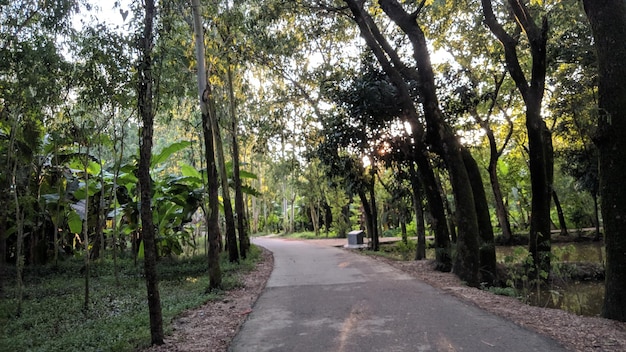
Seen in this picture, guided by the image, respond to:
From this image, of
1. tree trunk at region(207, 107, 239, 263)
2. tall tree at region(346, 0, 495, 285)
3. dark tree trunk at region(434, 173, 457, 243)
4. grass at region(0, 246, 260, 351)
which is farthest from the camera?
dark tree trunk at region(434, 173, 457, 243)

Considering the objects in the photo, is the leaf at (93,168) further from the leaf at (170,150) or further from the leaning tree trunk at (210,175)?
the leaning tree trunk at (210,175)

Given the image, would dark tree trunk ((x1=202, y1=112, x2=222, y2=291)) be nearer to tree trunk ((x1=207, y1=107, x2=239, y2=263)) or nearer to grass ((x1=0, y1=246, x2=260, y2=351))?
grass ((x1=0, y1=246, x2=260, y2=351))

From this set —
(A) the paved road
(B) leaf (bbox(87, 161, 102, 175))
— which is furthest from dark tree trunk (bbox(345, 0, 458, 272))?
(B) leaf (bbox(87, 161, 102, 175))

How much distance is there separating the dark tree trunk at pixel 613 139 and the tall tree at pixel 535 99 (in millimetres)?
2722

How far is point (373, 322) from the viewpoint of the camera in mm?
6320

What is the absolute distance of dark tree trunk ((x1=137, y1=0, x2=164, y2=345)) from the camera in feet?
18.0

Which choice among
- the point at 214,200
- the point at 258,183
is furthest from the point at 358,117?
the point at 258,183

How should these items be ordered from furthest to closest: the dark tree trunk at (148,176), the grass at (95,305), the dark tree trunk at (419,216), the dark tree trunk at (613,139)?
the dark tree trunk at (419,216) → the dark tree trunk at (613,139) → the grass at (95,305) → the dark tree trunk at (148,176)

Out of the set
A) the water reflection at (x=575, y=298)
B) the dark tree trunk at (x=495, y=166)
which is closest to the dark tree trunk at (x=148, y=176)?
the water reflection at (x=575, y=298)

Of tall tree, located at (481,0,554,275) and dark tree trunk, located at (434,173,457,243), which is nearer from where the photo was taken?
tall tree, located at (481,0,554,275)

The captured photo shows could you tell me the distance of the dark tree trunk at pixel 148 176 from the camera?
5.48m

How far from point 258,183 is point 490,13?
36054 mm

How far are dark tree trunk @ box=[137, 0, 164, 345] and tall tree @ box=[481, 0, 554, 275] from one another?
293 inches

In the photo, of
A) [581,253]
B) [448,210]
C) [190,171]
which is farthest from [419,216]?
[581,253]
